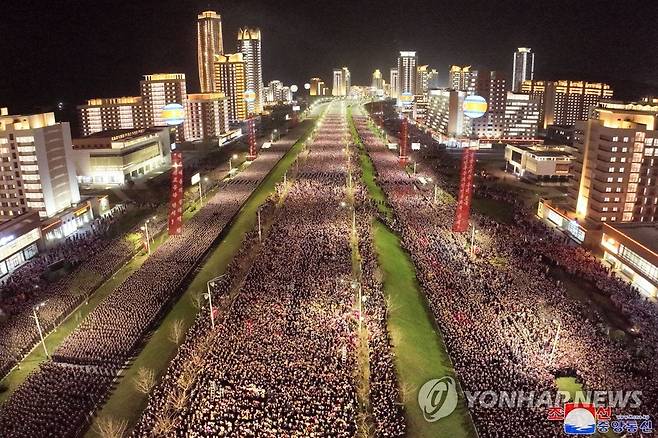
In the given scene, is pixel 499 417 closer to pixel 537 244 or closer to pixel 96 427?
pixel 96 427

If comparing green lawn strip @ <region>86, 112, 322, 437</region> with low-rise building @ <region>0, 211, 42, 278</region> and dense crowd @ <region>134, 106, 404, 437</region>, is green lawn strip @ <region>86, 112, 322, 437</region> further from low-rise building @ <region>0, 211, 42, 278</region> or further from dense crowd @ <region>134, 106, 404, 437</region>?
low-rise building @ <region>0, 211, 42, 278</region>

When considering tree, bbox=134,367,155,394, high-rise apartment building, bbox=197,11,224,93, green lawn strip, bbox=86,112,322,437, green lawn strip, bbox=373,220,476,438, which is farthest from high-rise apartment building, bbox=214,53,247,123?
tree, bbox=134,367,155,394

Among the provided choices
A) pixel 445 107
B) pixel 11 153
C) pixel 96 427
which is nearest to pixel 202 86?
pixel 445 107

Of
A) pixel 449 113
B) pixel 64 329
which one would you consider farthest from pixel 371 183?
pixel 64 329

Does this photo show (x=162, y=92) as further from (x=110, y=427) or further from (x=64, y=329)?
(x=110, y=427)

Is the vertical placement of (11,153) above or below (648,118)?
below

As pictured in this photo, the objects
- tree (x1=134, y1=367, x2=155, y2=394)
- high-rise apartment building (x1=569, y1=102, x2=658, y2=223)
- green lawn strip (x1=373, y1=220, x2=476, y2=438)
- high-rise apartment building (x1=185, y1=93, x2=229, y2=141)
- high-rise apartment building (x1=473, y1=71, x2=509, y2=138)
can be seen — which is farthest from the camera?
high-rise apartment building (x1=185, y1=93, x2=229, y2=141)
